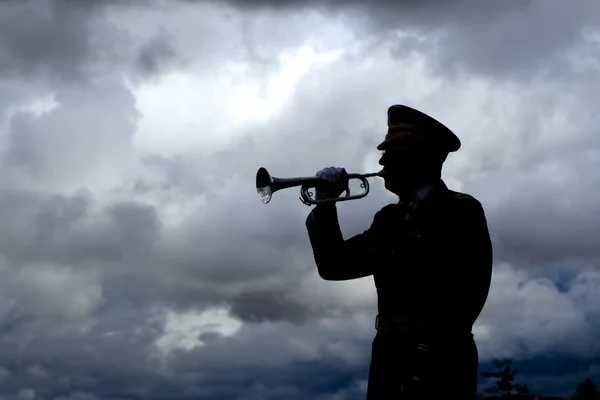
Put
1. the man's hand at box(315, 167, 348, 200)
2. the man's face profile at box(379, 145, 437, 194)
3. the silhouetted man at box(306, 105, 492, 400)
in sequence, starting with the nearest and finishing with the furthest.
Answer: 1. the silhouetted man at box(306, 105, 492, 400)
2. the man's face profile at box(379, 145, 437, 194)
3. the man's hand at box(315, 167, 348, 200)

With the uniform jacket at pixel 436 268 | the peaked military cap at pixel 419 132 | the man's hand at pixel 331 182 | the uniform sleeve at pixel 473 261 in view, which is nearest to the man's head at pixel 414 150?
the peaked military cap at pixel 419 132

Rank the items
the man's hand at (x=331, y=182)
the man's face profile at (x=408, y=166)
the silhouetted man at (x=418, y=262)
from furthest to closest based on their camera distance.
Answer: the man's hand at (x=331, y=182) < the man's face profile at (x=408, y=166) < the silhouetted man at (x=418, y=262)

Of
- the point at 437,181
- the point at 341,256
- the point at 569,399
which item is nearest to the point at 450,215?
the point at 437,181

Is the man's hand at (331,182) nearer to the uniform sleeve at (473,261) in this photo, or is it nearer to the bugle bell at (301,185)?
the bugle bell at (301,185)

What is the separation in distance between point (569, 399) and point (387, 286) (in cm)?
5856

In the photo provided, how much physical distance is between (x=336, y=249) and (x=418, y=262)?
0.73 m

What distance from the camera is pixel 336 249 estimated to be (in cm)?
830

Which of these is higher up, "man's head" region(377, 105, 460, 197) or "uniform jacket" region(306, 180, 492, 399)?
"man's head" region(377, 105, 460, 197)

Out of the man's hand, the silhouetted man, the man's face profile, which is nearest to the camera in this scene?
the silhouetted man

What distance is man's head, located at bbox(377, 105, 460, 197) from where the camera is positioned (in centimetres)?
809

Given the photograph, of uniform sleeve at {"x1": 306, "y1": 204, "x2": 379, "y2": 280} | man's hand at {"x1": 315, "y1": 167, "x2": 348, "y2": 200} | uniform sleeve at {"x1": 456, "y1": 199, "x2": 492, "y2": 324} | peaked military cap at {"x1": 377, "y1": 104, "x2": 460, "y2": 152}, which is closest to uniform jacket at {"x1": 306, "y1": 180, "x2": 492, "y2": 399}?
uniform sleeve at {"x1": 456, "y1": 199, "x2": 492, "y2": 324}

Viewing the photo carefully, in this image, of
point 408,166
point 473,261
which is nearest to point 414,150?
point 408,166

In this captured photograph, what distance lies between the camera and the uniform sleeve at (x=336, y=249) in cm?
829

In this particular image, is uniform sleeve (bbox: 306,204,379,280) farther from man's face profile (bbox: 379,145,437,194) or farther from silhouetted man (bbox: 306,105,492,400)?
man's face profile (bbox: 379,145,437,194)
